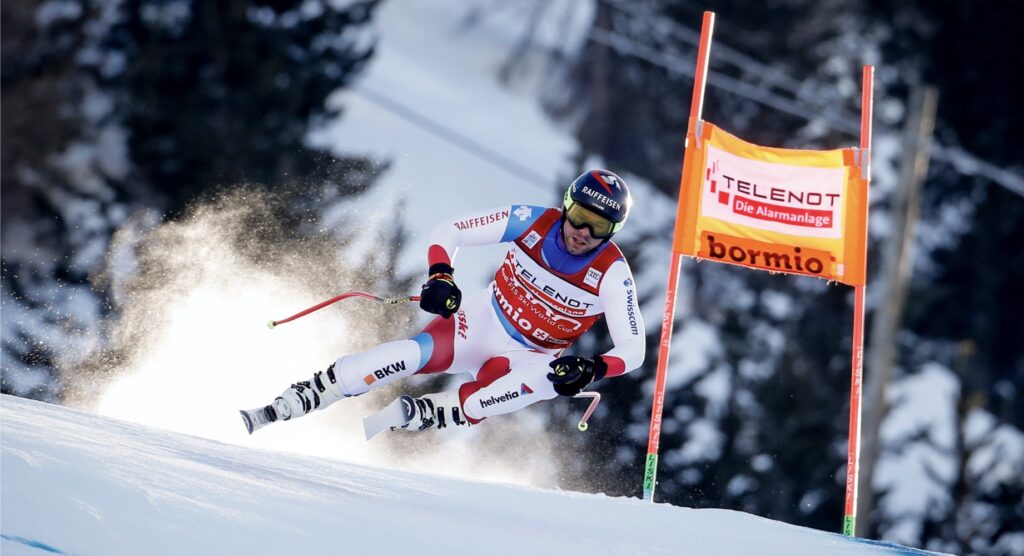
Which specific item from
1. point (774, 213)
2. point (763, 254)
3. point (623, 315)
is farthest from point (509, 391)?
point (774, 213)

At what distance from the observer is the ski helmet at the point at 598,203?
849 centimetres

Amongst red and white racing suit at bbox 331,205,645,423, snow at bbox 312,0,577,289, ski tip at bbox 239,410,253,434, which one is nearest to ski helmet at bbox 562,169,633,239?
red and white racing suit at bbox 331,205,645,423

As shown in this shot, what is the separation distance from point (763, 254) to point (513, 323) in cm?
170

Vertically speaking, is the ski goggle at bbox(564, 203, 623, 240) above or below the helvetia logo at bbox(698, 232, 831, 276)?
below

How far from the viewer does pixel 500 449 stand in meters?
15.9

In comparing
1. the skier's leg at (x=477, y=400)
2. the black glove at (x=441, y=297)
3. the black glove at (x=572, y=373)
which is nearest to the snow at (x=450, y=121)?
the skier's leg at (x=477, y=400)

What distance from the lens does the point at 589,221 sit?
8.54 meters

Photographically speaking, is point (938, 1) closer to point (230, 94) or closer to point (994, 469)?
point (994, 469)

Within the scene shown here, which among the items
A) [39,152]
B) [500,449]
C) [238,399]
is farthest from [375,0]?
[238,399]

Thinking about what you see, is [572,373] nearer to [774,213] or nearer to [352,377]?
[352,377]

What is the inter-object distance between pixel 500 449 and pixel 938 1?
28455mm

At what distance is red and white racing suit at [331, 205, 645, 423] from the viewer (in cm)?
859

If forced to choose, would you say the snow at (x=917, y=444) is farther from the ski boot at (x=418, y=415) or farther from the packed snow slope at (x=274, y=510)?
the packed snow slope at (x=274, y=510)

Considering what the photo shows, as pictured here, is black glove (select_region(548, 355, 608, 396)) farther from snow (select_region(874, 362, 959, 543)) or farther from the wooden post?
snow (select_region(874, 362, 959, 543))
